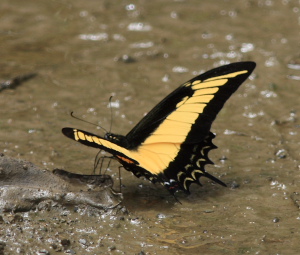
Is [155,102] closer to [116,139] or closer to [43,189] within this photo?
[116,139]

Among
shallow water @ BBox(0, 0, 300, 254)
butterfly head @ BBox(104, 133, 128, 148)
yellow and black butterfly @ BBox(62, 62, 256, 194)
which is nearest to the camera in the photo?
shallow water @ BBox(0, 0, 300, 254)

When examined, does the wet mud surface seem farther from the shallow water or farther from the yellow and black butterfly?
the yellow and black butterfly

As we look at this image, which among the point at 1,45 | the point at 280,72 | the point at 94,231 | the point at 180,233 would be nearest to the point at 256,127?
the point at 280,72

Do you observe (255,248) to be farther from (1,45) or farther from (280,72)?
(1,45)

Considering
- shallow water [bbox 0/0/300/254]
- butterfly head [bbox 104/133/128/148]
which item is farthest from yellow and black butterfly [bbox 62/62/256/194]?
shallow water [bbox 0/0/300/254]

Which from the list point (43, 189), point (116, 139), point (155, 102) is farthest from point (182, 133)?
point (155, 102)

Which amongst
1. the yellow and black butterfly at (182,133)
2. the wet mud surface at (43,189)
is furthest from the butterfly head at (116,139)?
the wet mud surface at (43,189)

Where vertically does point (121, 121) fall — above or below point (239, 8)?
below
